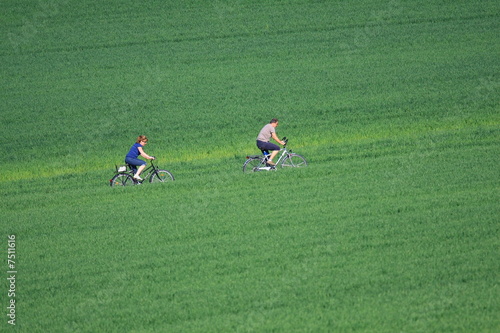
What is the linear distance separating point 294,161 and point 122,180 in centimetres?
542

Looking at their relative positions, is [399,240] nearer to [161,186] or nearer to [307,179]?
[307,179]

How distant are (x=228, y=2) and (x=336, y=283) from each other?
24.4m

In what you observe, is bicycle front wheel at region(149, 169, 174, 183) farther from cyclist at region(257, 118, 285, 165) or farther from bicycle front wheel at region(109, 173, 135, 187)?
cyclist at region(257, 118, 285, 165)

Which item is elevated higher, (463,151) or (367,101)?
(367,101)

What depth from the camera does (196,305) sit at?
38.3 ft

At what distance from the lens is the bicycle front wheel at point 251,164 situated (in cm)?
1969

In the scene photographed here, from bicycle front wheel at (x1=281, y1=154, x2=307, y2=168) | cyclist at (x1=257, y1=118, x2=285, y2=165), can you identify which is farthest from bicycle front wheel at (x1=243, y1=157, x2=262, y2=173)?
bicycle front wheel at (x1=281, y1=154, x2=307, y2=168)

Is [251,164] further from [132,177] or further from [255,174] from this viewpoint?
[132,177]

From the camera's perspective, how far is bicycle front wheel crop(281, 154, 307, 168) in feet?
65.1

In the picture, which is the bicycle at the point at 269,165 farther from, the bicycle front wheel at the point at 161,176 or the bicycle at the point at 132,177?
the bicycle at the point at 132,177

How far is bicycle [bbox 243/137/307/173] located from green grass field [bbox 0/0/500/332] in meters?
0.78

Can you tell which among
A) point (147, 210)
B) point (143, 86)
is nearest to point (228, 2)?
point (143, 86)

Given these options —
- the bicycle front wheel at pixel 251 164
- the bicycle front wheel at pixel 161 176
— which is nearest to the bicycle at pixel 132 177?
the bicycle front wheel at pixel 161 176

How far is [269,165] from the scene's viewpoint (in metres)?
19.6
